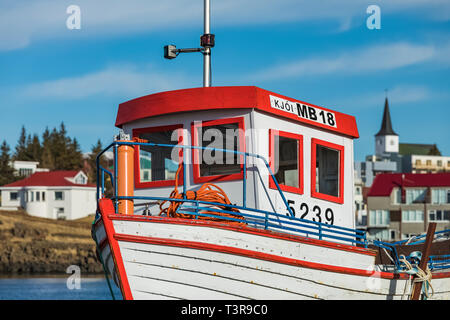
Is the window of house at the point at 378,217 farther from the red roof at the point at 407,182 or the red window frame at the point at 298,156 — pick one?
the red window frame at the point at 298,156

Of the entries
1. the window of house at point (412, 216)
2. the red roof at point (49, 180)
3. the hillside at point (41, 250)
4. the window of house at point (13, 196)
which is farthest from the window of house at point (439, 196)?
the window of house at point (13, 196)

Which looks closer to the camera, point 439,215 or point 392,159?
point 439,215

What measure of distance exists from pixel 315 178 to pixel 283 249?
106 inches

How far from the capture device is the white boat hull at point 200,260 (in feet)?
33.8

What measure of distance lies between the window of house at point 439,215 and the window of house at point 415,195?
5.08ft

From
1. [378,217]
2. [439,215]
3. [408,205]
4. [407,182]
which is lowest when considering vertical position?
[378,217]

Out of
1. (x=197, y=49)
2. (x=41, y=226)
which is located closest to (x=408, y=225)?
(x=41, y=226)

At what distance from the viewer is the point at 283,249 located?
1080cm

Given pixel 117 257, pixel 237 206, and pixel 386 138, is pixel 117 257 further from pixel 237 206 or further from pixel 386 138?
pixel 386 138

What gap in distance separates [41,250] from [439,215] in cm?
3850

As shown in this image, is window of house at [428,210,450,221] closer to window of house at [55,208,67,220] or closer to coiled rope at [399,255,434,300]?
window of house at [55,208,67,220]

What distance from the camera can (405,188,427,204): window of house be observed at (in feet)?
236

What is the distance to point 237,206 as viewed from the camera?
1067 cm

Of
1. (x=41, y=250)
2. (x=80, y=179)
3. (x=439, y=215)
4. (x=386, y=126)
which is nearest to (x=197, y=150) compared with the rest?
(x=41, y=250)
